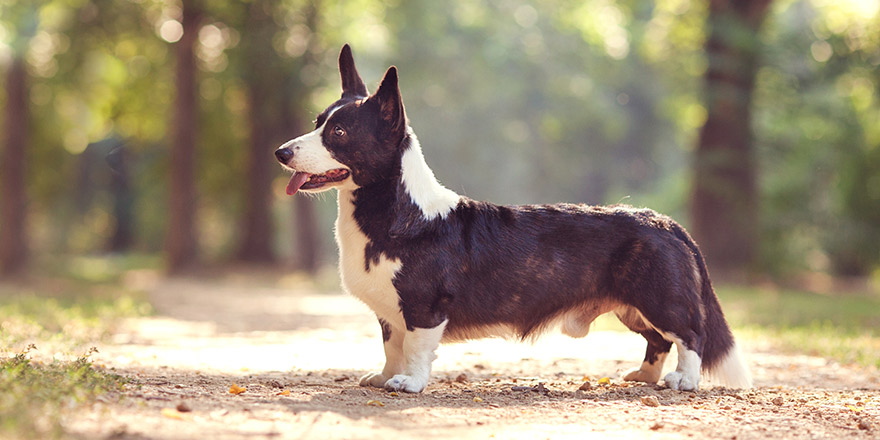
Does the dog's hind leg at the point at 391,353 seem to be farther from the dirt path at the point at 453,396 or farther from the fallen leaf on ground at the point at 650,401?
the fallen leaf on ground at the point at 650,401

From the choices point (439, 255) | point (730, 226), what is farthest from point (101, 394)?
point (730, 226)

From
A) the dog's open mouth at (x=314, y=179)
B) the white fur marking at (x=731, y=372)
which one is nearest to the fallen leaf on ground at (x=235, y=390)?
the dog's open mouth at (x=314, y=179)

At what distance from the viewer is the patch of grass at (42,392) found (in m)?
3.67

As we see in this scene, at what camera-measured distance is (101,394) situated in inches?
179

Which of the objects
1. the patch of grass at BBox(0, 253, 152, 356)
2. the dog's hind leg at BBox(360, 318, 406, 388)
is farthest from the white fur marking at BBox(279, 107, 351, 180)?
the patch of grass at BBox(0, 253, 152, 356)

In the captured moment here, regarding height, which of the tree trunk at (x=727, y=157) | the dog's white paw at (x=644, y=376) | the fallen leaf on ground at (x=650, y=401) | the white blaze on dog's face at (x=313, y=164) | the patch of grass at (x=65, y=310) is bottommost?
the patch of grass at (x=65, y=310)

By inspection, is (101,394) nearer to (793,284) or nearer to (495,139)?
(793,284)

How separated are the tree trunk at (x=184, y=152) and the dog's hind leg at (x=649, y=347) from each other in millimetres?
17298

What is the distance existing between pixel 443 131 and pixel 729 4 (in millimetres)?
22865

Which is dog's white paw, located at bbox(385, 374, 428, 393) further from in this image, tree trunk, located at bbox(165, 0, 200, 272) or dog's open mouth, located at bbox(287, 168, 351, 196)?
tree trunk, located at bbox(165, 0, 200, 272)

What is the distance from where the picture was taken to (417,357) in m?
5.62

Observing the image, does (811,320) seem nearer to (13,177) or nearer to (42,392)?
(42,392)

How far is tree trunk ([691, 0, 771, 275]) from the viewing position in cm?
1939

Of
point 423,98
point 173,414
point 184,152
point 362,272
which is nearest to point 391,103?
point 362,272
